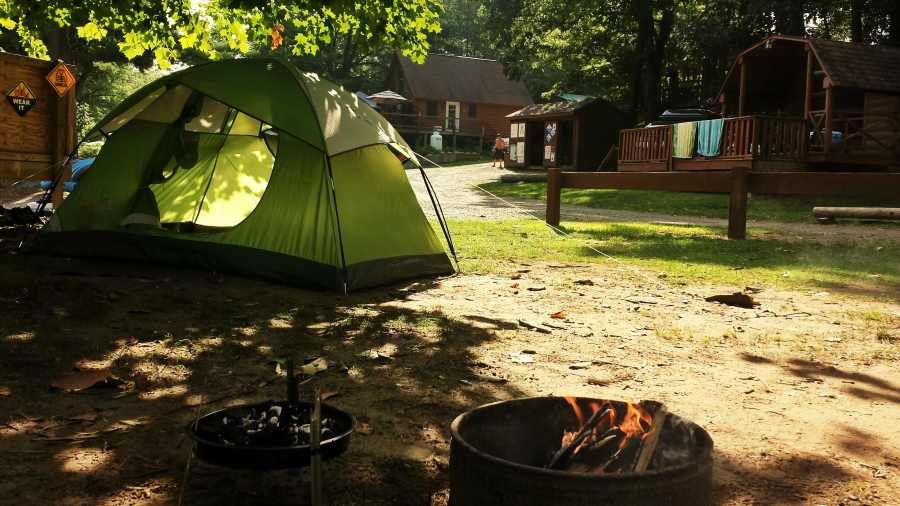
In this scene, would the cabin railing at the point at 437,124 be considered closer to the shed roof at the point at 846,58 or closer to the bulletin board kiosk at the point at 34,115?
the shed roof at the point at 846,58

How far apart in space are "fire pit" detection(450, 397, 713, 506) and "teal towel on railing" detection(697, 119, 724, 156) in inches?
617

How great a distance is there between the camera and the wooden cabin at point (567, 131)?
29984mm

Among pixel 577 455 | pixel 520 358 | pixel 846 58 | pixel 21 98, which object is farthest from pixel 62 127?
pixel 846 58

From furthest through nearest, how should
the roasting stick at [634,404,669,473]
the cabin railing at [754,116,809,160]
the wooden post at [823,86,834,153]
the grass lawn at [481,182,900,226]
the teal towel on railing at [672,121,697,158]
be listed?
the teal towel on railing at [672,121,697,158], the wooden post at [823,86,834,153], the cabin railing at [754,116,809,160], the grass lawn at [481,182,900,226], the roasting stick at [634,404,669,473]

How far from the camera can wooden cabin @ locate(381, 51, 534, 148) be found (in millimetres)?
43281

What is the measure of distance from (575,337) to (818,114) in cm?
1559

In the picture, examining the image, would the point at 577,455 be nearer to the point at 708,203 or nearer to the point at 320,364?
the point at 320,364

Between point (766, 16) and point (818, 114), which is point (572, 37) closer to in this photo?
point (766, 16)

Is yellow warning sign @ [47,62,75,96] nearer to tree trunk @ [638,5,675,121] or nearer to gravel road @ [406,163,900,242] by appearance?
gravel road @ [406,163,900,242]

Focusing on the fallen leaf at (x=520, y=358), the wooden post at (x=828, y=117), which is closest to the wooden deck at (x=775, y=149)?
the wooden post at (x=828, y=117)

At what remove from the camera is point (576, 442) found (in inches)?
88.3

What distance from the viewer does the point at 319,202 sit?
20.6 ft

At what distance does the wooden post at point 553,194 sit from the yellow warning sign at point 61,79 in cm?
742

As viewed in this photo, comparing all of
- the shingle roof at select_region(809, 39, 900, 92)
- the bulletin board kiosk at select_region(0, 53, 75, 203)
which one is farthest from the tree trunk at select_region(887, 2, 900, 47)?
the bulletin board kiosk at select_region(0, 53, 75, 203)
